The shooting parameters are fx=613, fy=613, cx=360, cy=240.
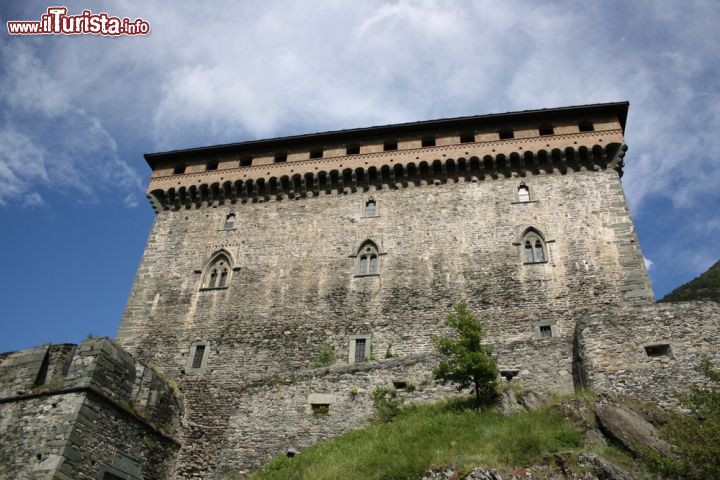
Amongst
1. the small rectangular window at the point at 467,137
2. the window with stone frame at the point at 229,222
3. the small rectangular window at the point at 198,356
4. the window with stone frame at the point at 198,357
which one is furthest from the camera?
the small rectangular window at the point at 467,137

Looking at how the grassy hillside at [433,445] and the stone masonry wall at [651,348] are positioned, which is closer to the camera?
the grassy hillside at [433,445]

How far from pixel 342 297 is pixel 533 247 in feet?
25.1

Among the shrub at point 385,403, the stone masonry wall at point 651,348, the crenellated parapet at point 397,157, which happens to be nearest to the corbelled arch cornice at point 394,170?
the crenellated parapet at point 397,157

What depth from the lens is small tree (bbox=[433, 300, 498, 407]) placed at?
16.4 meters

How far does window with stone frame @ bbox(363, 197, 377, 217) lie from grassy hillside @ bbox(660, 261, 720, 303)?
2670 cm

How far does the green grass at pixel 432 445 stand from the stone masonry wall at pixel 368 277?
15.3 ft

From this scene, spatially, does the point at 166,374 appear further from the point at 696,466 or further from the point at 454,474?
the point at 696,466

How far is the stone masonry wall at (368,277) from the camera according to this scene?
22.0 metres

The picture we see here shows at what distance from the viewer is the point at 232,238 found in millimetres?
26500

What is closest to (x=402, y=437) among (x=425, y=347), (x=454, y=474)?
(x=454, y=474)

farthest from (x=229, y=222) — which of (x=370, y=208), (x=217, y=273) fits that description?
(x=370, y=208)

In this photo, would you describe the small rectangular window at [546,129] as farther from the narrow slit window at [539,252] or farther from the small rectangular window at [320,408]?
the small rectangular window at [320,408]

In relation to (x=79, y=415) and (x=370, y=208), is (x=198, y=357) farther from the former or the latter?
(x=370, y=208)

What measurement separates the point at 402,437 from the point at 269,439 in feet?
16.0
